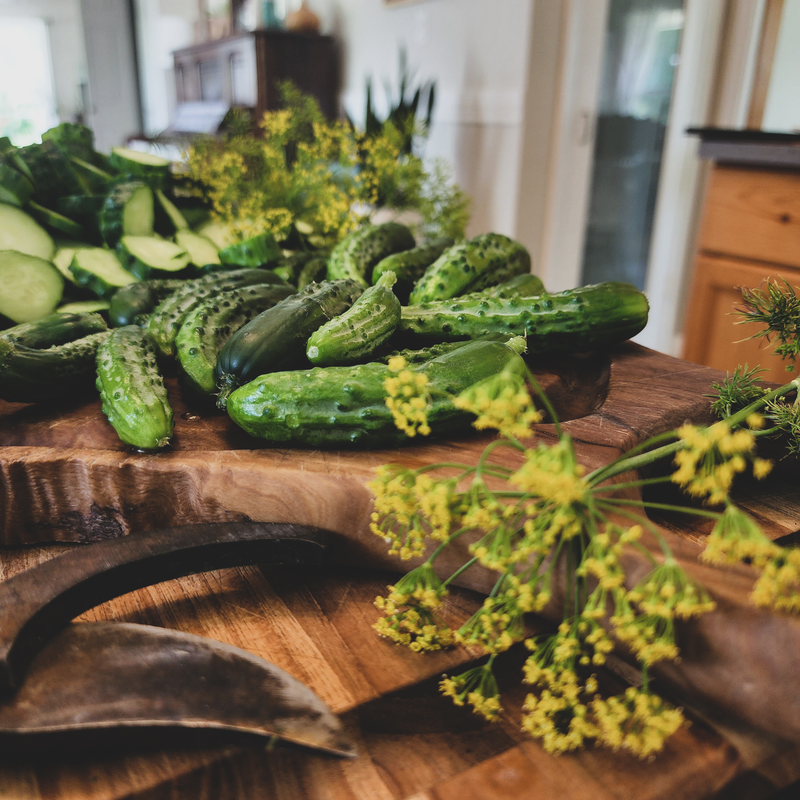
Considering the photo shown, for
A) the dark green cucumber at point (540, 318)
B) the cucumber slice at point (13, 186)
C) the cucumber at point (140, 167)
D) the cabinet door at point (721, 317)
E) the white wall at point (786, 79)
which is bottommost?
the cabinet door at point (721, 317)

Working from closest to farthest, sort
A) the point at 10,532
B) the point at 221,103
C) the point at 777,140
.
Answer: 1. the point at 10,532
2. the point at 777,140
3. the point at 221,103

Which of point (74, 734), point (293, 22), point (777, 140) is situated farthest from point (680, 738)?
point (293, 22)

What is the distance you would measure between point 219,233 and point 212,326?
858mm

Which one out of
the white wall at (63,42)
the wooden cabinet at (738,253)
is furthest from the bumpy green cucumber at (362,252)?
the white wall at (63,42)

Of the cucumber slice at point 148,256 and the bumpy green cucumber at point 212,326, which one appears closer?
the bumpy green cucumber at point 212,326

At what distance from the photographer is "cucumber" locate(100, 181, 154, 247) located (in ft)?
4.93

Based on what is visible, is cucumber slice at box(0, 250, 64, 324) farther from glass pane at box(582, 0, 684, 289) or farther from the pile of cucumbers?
glass pane at box(582, 0, 684, 289)

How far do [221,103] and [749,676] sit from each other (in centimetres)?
560

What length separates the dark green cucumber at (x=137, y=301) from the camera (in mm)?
1195

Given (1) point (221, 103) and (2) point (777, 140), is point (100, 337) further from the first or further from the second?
(1) point (221, 103)

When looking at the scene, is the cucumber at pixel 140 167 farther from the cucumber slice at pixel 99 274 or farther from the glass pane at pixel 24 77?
the glass pane at pixel 24 77

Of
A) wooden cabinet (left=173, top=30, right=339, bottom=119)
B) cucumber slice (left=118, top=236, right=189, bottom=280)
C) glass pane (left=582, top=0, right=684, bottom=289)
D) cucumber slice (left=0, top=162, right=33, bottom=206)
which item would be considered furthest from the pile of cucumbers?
wooden cabinet (left=173, top=30, right=339, bottom=119)

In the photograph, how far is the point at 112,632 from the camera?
22.3 inches

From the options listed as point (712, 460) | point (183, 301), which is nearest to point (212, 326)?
point (183, 301)
